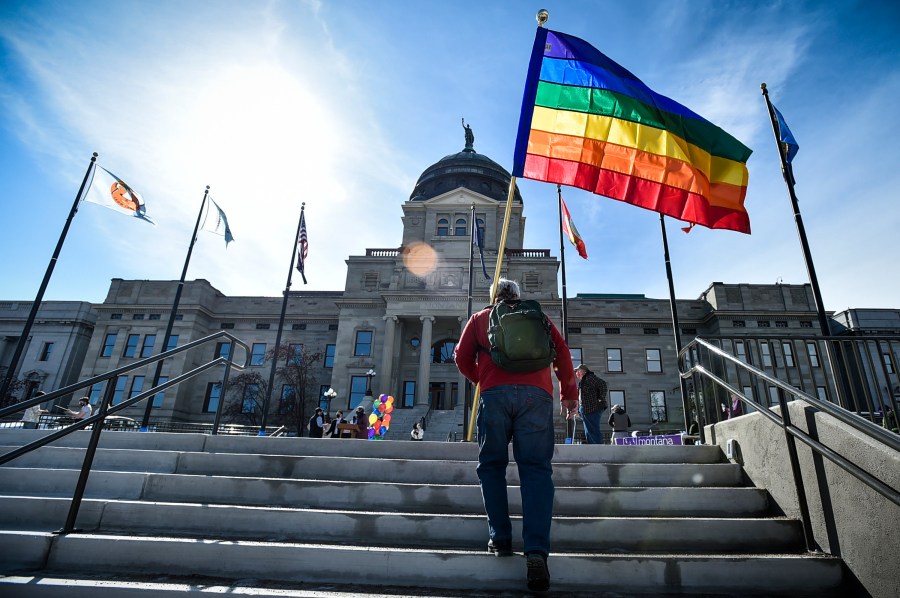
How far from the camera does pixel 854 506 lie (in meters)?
3.23

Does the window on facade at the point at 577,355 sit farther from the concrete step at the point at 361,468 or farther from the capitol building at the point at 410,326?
the concrete step at the point at 361,468

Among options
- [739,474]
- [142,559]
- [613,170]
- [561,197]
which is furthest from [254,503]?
[561,197]

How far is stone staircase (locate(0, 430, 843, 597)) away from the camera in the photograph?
3.13 metres

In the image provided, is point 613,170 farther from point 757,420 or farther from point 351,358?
point 351,358

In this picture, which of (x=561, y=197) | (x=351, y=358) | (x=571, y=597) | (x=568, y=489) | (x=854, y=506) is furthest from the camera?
(x=351, y=358)

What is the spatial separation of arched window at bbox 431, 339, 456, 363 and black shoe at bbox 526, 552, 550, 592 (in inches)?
1356

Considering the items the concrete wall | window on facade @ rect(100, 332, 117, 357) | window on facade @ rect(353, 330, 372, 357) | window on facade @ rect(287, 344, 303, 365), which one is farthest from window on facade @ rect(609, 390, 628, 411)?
window on facade @ rect(100, 332, 117, 357)

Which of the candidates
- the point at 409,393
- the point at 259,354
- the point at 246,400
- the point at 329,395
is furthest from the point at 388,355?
the point at 259,354

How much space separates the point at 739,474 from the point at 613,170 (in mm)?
3967

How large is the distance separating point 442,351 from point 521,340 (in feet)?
114

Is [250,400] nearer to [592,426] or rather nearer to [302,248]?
[302,248]

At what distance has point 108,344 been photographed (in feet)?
135

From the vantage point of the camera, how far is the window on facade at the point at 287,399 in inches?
1478

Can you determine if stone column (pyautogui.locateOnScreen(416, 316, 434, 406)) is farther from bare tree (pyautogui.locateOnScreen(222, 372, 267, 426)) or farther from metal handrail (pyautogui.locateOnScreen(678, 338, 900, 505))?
metal handrail (pyautogui.locateOnScreen(678, 338, 900, 505))
